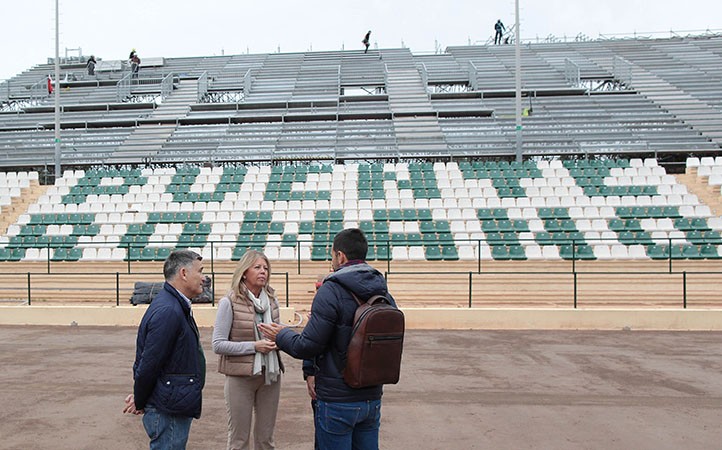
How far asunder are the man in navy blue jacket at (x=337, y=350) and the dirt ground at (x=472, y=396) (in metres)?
2.00

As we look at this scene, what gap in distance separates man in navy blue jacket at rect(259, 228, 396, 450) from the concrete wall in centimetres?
757

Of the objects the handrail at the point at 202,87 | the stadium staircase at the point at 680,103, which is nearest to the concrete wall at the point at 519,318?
the stadium staircase at the point at 680,103

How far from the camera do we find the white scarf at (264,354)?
11.9ft

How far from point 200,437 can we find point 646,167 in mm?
18045

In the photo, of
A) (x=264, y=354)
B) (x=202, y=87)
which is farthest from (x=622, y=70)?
(x=264, y=354)

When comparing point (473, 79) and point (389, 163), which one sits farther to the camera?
point (473, 79)

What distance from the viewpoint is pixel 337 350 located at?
292 cm

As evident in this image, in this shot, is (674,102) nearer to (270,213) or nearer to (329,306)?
(270,213)

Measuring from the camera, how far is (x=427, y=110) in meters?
25.5

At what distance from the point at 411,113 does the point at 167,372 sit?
2349cm

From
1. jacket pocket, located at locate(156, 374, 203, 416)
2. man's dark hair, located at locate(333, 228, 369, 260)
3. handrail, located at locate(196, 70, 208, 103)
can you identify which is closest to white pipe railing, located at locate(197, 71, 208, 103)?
handrail, located at locate(196, 70, 208, 103)

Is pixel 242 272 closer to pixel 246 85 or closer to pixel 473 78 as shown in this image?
pixel 473 78

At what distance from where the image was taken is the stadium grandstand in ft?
47.4

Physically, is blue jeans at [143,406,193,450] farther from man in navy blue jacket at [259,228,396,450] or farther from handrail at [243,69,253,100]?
handrail at [243,69,253,100]
